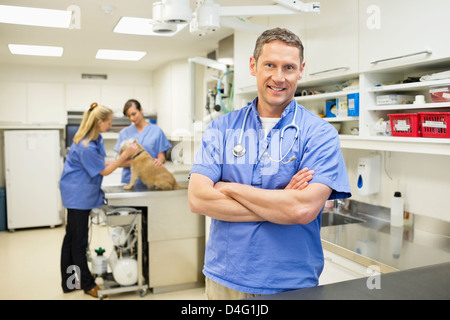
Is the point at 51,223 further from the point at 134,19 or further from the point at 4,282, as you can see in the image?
the point at 134,19

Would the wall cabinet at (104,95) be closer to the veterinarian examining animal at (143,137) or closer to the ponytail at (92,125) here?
the veterinarian examining animal at (143,137)

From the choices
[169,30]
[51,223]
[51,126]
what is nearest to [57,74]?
[51,126]

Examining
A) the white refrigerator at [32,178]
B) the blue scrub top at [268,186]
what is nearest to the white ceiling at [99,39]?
the white refrigerator at [32,178]

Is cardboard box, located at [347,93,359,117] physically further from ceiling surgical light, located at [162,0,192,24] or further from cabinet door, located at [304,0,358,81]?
ceiling surgical light, located at [162,0,192,24]

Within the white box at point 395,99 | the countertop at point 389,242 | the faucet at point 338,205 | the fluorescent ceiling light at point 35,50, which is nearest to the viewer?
the countertop at point 389,242

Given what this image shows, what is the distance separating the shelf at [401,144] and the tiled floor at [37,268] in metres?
1.71

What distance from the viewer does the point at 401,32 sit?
175 centimetres

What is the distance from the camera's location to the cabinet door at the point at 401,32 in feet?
5.19

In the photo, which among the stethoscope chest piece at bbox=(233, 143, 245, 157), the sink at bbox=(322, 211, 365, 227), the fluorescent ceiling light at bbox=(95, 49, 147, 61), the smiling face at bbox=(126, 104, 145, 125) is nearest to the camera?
the stethoscope chest piece at bbox=(233, 143, 245, 157)

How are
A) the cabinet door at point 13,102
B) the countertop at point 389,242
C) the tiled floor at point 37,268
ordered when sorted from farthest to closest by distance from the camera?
the cabinet door at point 13,102 → the tiled floor at point 37,268 → the countertop at point 389,242

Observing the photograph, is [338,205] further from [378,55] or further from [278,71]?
[278,71]

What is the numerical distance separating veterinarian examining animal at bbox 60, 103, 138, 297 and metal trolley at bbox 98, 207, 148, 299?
12cm

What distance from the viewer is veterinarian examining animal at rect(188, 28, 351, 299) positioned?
45.8 inches

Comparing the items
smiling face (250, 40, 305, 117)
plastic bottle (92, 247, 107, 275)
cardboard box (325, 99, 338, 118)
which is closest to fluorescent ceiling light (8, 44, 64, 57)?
plastic bottle (92, 247, 107, 275)
